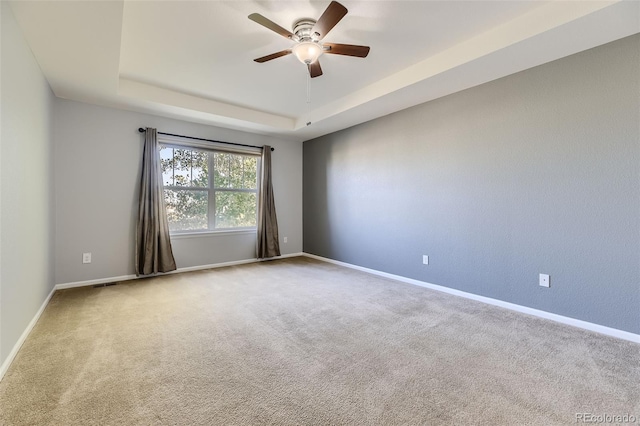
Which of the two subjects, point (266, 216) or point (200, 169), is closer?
point (200, 169)

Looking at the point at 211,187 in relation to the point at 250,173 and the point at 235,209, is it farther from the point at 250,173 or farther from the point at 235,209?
the point at 250,173

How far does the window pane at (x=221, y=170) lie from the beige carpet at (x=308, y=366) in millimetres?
2249

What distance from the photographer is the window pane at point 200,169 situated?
4516mm

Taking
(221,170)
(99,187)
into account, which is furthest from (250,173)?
(99,187)

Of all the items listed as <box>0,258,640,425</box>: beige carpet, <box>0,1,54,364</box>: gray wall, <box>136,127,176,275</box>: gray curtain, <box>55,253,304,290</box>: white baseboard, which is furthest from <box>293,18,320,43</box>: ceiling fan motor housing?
<box>55,253,304,290</box>: white baseboard

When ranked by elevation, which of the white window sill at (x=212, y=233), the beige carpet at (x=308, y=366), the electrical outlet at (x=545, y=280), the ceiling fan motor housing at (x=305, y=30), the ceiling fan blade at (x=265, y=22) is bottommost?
the beige carpet at (x=308, y=366)

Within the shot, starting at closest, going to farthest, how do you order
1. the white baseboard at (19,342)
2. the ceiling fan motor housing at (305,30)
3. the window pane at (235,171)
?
the white baseboard at (19,342) → the ceiling fan motor housing at (305,30) → the window pane at (235,171)

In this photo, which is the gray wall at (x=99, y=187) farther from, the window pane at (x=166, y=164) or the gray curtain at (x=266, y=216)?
the gray curtain at (x=266, y=216)

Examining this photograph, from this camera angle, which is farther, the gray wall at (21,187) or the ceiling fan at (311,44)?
the ceiling fan at (311,44)

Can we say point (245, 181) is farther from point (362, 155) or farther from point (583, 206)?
point (583, 206)

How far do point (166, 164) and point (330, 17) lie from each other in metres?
3.41

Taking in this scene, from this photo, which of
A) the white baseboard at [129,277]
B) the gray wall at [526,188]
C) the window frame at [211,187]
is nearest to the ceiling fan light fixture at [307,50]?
the gray wall at [526,188]

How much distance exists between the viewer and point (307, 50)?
2.35 m

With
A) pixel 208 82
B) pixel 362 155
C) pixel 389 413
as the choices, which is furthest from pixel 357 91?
pixel 389 413
